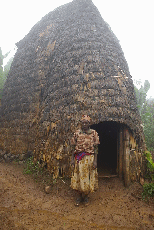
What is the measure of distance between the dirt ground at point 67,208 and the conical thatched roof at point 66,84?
1.39 meters

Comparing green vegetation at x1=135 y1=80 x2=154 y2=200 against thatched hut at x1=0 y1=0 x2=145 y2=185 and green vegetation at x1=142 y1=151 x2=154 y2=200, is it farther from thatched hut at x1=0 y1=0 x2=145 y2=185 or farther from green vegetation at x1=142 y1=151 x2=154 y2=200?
thatched hut at x1=0 y1=0 x2=145 y2=185

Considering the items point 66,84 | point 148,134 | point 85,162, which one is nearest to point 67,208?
point 85,162

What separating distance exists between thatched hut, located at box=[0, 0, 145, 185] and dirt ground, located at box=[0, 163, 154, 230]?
22.1 inches

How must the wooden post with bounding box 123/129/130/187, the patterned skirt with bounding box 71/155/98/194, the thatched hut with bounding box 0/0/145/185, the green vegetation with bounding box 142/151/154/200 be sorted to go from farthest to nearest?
the thatched hut with bounding box 0/0/145/185 → the wooden post with bounding box 123/129/130/187 → the green vegetation with bounding box 142/151/154/200 → the patterned skirt with bounding box 71/155/98/194

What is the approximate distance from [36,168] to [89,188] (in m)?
2.51

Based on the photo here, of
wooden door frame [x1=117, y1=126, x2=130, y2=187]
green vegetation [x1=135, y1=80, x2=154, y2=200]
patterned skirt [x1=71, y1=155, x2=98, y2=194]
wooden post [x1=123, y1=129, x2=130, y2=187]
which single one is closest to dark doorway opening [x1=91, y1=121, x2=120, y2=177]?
wooden door frame [x1=117, y1=126, x2=130, y2=187]

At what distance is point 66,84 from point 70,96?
545 millimetres

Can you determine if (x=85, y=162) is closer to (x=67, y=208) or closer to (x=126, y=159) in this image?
(x=67, y=208)

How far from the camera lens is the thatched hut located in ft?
15.9

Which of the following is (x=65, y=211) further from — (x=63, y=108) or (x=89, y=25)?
(x=89, y=25)

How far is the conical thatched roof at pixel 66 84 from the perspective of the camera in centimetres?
501

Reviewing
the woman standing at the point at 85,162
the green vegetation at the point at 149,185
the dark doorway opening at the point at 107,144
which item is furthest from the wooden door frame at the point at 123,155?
the dark doorway opening at the point at 107,144

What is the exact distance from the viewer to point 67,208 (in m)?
3.75

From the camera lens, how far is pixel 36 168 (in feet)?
18.0
